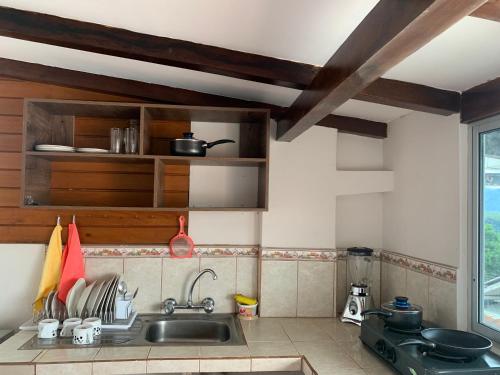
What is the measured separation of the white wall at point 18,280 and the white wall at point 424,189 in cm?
203

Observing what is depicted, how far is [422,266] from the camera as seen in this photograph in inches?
82.4

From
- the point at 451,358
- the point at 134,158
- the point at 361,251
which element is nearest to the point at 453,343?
the point at 451,358

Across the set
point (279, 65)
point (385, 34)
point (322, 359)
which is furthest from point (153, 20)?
point (322, 359)

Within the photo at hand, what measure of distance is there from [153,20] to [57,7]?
0.38m

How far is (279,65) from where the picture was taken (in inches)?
67.5

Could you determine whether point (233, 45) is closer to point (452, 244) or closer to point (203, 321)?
point (452, 244)

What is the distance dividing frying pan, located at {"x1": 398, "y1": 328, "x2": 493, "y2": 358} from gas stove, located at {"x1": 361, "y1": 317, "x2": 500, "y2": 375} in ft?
0.09

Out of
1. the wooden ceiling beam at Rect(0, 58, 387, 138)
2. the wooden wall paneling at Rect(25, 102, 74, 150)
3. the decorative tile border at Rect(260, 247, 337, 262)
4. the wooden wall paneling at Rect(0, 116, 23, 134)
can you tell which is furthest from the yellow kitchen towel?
the decorative tile border at Rect(260, 247, 337, 262)

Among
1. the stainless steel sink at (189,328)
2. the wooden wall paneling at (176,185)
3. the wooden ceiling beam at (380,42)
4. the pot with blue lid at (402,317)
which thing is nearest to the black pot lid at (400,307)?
the pot with blue lid at (402,317)

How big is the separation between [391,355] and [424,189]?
0.89 metres

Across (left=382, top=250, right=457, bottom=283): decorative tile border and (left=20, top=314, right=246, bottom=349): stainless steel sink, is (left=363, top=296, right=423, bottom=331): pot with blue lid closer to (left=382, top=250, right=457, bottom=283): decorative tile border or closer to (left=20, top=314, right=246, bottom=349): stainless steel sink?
(left=382, top=250, right=457, bottom=283): decorative tile border

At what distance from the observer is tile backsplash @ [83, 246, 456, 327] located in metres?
2.36

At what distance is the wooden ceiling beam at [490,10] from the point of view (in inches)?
40.1

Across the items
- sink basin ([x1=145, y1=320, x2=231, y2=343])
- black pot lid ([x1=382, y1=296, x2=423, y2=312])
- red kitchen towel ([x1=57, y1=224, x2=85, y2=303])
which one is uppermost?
red kitchen towel ([x1=57, y1=224, x2=85, y2=303])
